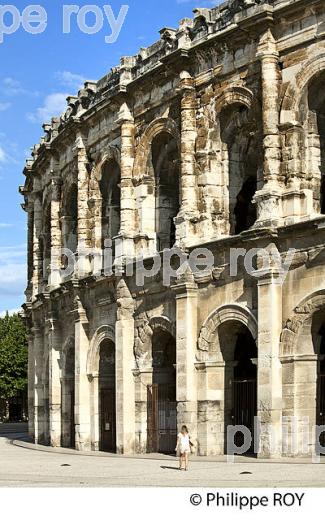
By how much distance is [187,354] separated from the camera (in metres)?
23.5

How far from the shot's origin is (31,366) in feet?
120

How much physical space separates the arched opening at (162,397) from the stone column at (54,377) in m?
6.41

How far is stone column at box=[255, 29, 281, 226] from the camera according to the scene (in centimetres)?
2155

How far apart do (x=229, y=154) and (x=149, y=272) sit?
3.66 meters

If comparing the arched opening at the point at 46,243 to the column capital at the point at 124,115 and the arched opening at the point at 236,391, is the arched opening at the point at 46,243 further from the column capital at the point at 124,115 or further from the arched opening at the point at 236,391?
the arched opening at the point at 236,391

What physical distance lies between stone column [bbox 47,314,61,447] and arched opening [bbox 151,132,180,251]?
681cm

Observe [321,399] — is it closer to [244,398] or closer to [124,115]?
[244,398]

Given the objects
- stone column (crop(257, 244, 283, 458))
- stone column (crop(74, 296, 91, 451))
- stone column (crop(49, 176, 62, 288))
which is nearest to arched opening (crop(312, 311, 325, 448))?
stone column (crop(257, 244, 283, 458))

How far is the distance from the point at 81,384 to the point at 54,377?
309 cm

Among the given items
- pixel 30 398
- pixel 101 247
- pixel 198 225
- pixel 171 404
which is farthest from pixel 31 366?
pixel 198 225

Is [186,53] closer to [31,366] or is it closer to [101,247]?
[101,247]

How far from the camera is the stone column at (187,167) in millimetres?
23984
